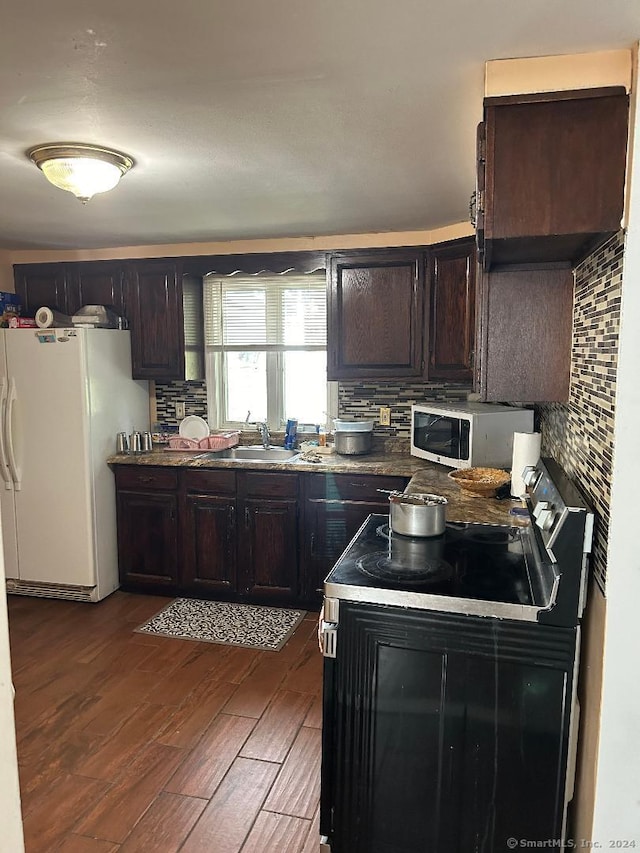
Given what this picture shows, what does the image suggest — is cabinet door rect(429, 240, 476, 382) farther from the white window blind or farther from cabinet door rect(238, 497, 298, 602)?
cabinet door rect(238, 497, 298, 602)

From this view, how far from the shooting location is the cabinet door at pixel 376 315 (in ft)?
12.0

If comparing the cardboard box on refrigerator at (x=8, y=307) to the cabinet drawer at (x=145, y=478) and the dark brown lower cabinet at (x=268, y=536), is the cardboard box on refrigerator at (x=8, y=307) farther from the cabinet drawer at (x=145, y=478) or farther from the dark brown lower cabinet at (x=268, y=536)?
the dark brown lower cabinet at (x=268, y=536)

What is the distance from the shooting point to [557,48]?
1479 mm

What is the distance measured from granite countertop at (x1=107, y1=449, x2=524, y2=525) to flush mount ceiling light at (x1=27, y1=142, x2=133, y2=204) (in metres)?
1.77

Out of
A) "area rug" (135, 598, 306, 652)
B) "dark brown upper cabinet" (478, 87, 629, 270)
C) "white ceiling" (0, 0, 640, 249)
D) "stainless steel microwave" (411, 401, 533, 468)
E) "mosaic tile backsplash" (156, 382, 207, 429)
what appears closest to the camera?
"white ceiling" (0, 0, 640, 249)

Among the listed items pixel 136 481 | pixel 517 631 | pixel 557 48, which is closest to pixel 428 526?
pixel 517 631

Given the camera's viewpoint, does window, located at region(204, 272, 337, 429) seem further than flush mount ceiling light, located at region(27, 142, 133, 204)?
Yes

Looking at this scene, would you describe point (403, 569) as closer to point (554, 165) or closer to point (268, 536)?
point (554, 165)

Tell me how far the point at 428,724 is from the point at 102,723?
1.59 m

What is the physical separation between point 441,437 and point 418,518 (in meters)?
1.26

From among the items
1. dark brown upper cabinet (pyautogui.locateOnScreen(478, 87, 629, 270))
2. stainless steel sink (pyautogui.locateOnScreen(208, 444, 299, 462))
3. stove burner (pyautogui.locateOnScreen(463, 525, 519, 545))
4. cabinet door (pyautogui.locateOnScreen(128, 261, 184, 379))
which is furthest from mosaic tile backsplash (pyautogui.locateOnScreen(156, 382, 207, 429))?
dark brown upper cabinet (pyautogui.locateOnScreen(478, 87, 629, 270))

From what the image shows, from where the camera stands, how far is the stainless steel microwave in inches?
117

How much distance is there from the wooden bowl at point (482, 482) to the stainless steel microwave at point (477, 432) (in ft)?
0.48

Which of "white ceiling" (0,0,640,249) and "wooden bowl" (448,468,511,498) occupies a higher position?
"white ceiling" (0,0,640,249)
